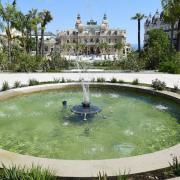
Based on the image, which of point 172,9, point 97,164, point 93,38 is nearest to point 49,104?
point 97,164

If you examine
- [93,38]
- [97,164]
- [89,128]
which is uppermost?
[93,38]

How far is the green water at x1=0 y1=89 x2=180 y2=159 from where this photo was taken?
7.69 meters

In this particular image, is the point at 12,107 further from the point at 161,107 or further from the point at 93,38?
the point at 93,38

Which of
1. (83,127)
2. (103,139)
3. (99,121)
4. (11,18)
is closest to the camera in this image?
(103,139)

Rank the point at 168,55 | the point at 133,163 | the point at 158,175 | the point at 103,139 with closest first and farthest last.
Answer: the point at 158,175
the point at 133,163
the point at 103,139
the point at 168,55

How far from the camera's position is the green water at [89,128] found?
769cm

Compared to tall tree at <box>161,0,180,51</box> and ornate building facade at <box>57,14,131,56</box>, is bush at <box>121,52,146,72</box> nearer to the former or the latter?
tall tree at <box>161,0,180,51</box>

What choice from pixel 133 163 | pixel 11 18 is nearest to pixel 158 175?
pixel 133 163

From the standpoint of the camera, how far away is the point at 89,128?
9.54 metres

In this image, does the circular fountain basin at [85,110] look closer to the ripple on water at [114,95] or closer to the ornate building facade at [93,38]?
the ripple on water at [114,95]

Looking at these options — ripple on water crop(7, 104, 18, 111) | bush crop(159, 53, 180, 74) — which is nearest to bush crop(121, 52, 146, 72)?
bush crop(159, 53, 180, 74)

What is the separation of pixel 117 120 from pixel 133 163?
15.7ft

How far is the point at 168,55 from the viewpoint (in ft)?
92.7

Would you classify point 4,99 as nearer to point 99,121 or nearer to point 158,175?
point 99,121
